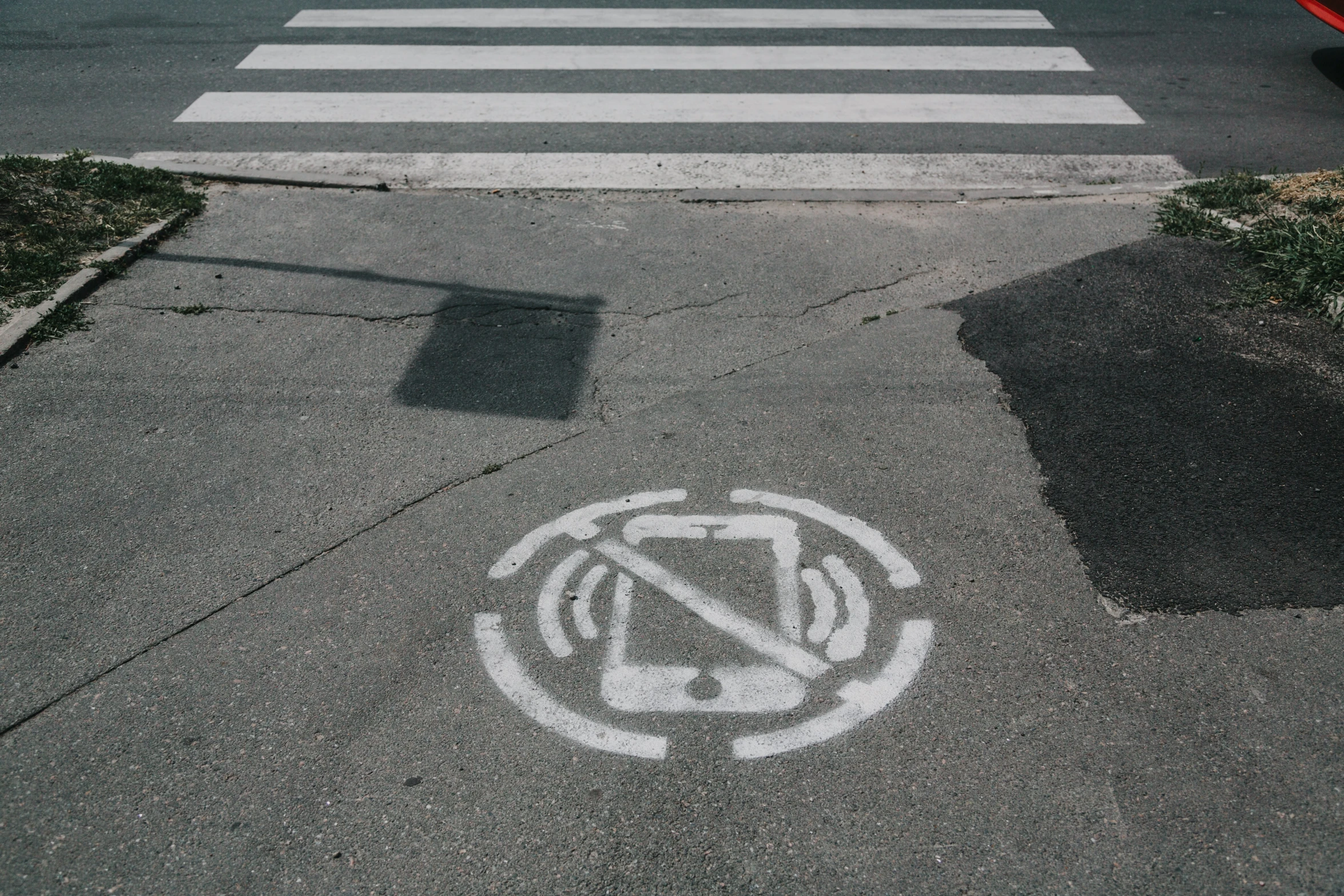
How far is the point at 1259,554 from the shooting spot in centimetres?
441

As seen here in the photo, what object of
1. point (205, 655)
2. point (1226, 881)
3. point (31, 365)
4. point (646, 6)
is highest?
point (646, 6)

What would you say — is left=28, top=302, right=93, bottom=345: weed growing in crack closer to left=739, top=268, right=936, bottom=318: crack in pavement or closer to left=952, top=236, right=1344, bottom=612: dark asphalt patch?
left=739, top=268, right=936, bottom=318: crack in pavement

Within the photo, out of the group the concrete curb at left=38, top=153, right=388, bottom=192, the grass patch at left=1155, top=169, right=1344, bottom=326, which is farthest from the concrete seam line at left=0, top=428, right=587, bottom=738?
the grass patch at left=1155, top=169, right=1344, bottom=326

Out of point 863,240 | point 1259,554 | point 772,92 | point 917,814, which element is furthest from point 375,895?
point 772,92

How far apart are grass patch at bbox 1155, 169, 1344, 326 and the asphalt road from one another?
768 millimetres

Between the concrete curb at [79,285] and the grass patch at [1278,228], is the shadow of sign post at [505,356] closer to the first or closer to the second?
the concrete curb at [79,285]

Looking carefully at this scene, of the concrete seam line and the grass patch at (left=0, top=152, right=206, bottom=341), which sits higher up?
the grass patch at (left=0, top=152, right=206, bottom=341)

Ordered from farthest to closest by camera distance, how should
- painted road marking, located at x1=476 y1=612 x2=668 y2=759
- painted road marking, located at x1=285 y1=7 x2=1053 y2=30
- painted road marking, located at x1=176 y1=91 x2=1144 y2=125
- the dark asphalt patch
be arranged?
painted road marking, located at x1=285 y1=7 x2=1053 y2=30, painted road marking, located at x1=176 y1=91 x2=1144 y2=125, the dark asphalt patch, painted road marking, located at x1=476 y1=612 x2=668 y2=759

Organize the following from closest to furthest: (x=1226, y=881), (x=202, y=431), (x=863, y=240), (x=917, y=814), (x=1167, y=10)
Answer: (x=1226, y=881)
(x=917, y=814)
(x=202, y=431)
(x=863, y=240)
(x=1167, y=10)

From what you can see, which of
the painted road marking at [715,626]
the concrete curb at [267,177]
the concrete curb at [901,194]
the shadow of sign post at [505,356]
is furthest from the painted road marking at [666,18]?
the painted road marking at [715,626]

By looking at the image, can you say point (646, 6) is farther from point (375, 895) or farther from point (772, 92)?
point (375, 895)

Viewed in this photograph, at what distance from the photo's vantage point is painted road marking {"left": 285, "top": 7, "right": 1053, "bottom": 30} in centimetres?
1111

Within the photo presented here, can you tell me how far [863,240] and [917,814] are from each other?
15.4 feet

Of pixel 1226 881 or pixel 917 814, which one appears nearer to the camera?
pixel 1226 881
